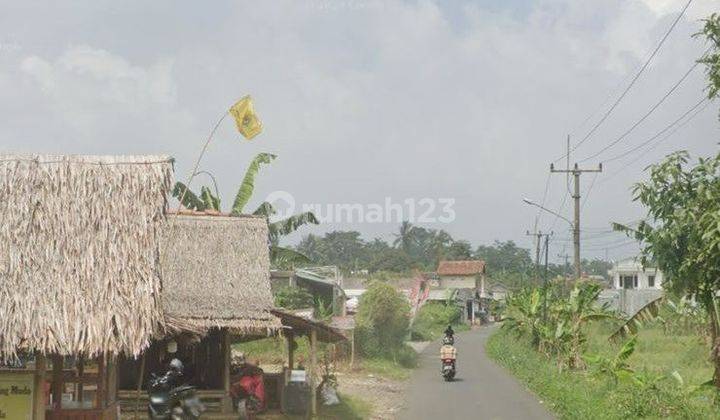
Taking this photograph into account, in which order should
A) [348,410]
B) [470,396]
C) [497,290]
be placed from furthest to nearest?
[497,290] → [470,396] → [348,410]

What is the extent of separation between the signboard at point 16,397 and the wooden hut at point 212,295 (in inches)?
198

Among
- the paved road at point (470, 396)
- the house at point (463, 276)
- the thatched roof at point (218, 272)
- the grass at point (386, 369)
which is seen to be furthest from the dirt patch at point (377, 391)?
the house at point (463, 276)

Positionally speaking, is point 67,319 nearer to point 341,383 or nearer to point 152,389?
point 152,389

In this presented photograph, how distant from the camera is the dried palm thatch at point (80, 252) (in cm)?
1234

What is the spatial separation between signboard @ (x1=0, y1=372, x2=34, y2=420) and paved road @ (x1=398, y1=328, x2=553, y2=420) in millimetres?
10054

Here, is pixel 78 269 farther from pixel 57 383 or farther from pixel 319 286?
pixel 319 286

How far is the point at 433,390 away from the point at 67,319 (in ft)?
55.7

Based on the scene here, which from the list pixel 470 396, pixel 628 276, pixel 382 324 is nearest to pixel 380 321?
pixel 382 324

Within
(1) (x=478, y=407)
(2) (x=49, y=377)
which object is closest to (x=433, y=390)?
(1) (x=478, y=407)

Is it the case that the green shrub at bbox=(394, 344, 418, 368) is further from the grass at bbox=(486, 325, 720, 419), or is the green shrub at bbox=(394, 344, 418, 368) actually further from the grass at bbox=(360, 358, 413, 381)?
the grass at bbox=(486, 325, 720, 419)

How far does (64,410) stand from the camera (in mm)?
13430

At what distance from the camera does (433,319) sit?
66.9m

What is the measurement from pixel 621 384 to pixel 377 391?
304 inches

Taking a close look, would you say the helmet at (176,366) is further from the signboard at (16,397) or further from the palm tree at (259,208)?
the palm tree at (259,208)
